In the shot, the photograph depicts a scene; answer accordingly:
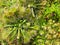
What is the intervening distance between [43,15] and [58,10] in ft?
0.90

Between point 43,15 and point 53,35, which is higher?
point 43,15

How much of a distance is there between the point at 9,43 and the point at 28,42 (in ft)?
1.03

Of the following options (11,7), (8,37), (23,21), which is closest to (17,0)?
(11,7)

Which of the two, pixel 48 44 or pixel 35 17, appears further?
pixel 35 17

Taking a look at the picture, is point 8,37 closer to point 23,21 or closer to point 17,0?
point 23,21

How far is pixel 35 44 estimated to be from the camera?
3.62 metres

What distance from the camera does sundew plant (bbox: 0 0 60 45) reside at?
3594 millimetres

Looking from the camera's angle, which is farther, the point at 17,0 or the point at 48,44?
the point at 17,0

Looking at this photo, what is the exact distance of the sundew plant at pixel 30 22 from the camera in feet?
11.8

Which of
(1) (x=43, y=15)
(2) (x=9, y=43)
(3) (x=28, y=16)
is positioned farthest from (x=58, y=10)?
(2) (x=9, y=43)

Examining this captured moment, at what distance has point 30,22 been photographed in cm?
373

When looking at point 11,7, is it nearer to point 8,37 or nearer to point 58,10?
point 8,37

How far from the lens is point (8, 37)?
3631mm

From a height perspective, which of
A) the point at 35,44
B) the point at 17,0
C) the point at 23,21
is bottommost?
the point at 35,44
